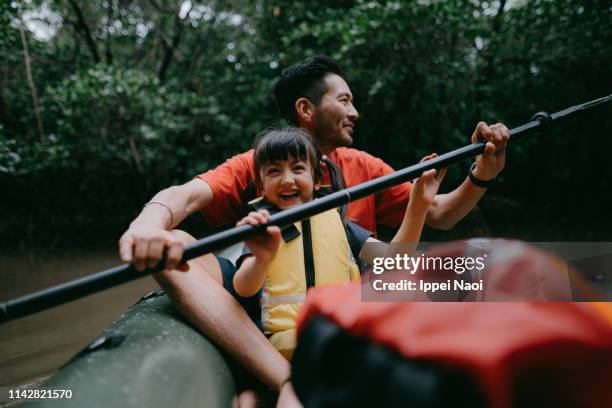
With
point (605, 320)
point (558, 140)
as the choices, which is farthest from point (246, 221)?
point (558, 140)

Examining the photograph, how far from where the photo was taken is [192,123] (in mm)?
4215

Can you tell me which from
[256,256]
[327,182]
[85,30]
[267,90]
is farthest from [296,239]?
[85,30]

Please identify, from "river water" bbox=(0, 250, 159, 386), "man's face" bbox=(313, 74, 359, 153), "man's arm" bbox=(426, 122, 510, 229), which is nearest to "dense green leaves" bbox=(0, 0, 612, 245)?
"river water" bbox=(0, 250, 159, 386)

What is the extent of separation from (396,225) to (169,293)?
1.01 meters

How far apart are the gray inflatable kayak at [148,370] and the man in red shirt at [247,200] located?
2.6 inches

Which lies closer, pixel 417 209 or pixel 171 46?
pixel 417 209

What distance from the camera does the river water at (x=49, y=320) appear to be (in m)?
1.67

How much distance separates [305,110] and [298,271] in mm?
775

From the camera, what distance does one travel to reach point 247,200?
1.46 metres

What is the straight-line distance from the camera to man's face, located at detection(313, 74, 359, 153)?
161 cm

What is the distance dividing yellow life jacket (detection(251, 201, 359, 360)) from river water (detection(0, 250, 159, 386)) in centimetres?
103

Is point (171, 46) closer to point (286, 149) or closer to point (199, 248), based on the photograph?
point (286, 149)

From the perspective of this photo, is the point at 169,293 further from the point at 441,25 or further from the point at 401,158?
the point at 401,158

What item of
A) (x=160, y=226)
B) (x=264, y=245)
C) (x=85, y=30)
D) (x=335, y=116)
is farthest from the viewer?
(x=85, y=30)
